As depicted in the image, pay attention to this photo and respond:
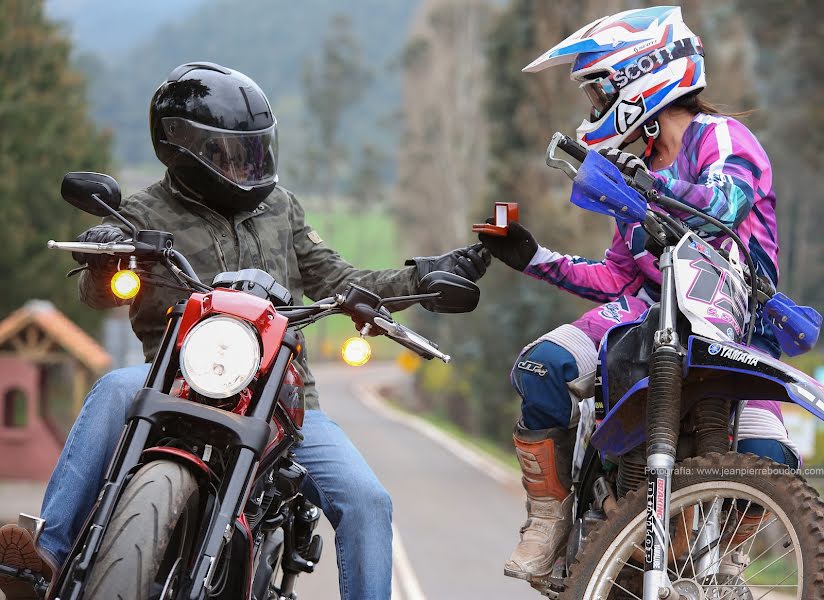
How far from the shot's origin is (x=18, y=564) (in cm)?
399

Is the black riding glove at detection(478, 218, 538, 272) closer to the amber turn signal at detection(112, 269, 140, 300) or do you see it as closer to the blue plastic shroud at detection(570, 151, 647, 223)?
the blue plastic shroud at detection(570, 151, 647, 223)

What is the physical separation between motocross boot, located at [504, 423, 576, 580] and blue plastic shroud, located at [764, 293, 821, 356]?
2.50 ft

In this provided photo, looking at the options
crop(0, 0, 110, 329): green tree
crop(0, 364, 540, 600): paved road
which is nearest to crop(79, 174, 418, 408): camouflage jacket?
crop(0, 364, 540, 600): paved road

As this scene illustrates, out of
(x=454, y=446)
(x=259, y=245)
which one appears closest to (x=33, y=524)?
(x=259, y=245)

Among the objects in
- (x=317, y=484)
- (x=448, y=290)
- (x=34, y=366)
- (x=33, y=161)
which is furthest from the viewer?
(x=33, y=161)

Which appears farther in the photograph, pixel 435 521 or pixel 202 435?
pixel 435 521

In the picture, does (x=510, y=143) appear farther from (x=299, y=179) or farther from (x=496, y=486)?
(x=299, y=179)

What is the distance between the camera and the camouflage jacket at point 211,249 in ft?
14.9

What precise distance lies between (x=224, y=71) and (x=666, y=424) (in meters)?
1.95

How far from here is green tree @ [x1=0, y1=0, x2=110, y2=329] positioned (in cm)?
2553

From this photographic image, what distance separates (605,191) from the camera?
3.79 m

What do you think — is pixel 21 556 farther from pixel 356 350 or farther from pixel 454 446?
pixel 454 446

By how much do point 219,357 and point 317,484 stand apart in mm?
890

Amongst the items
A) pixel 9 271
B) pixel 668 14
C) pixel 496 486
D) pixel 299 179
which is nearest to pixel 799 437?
pixel 496 486
